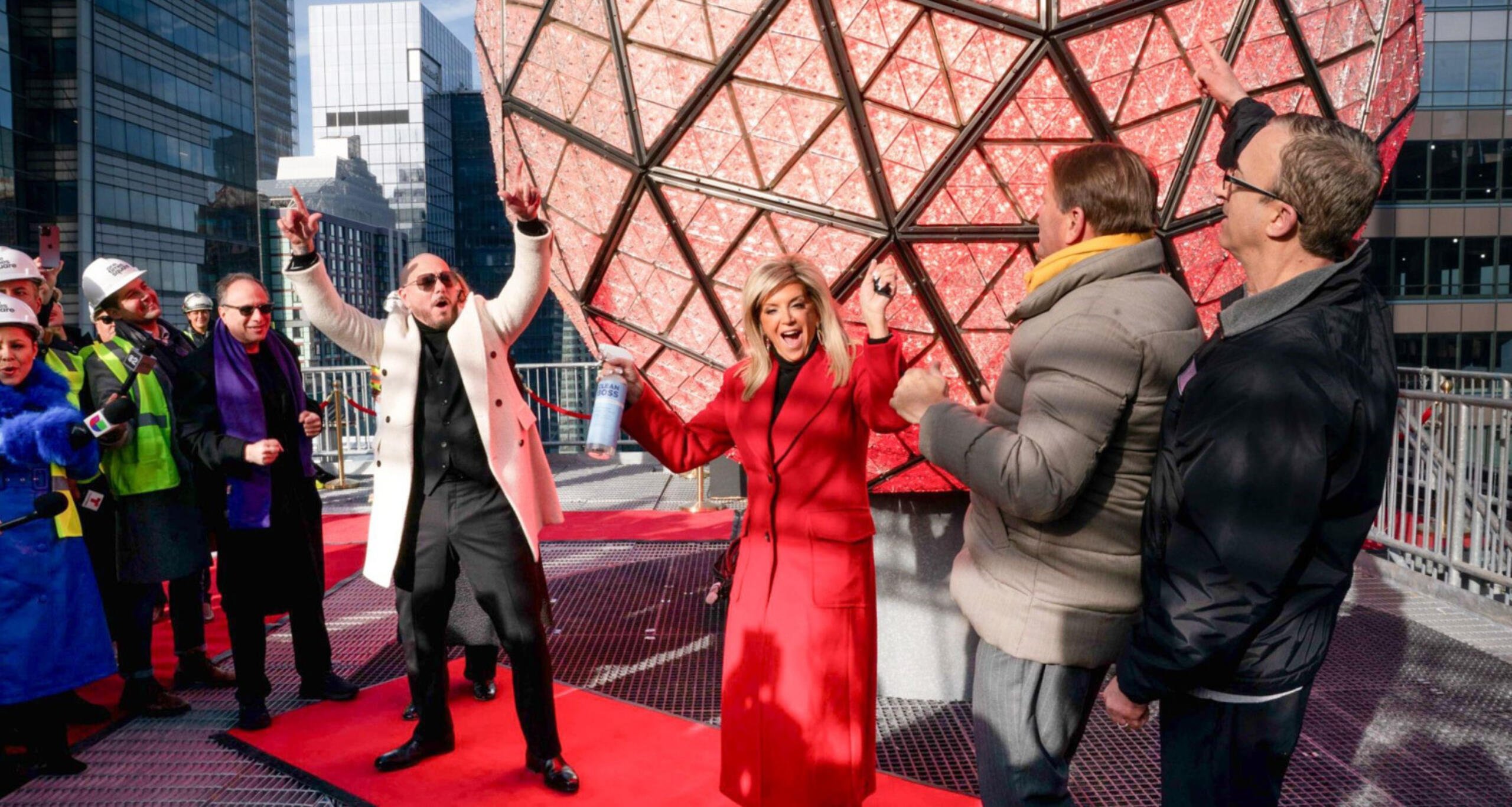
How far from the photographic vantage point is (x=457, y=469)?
315cm

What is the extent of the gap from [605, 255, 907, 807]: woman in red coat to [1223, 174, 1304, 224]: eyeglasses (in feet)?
3.20

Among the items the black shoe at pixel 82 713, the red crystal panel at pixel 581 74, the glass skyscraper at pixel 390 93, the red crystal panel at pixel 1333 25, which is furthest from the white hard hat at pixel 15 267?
the glass skyscraper at pixel 390 93

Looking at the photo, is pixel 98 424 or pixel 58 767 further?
pixel 98 424

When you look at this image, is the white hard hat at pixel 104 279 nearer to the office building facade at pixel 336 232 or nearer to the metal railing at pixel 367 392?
the metal railing at pixel 367 392

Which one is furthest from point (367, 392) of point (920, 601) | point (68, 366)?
point (920, 601)

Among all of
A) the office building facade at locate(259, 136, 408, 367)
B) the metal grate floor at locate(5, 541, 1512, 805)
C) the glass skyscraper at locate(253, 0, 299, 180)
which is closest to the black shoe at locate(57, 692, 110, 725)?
the metal grate floor at locate(5, 541, 1512, 805)

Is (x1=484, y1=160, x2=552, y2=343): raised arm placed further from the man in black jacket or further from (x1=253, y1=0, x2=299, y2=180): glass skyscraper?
(x1=253, y1=0, x2=299, y2=180): glass skyscraper

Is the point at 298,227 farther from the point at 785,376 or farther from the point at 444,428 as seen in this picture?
the point at 785,376

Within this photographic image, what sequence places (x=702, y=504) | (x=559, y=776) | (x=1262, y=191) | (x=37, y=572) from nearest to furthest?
(x=1262, y=191)
(x=559, y=776)
(x=37, y=572)
(x=702, y=504)

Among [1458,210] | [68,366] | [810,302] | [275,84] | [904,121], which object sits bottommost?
[68,366]

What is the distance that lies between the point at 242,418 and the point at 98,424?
514 millimetres

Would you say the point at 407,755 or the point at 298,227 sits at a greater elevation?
the point at 298,227

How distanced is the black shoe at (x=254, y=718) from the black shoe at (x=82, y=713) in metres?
0.66

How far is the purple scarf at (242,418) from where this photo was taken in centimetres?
383
